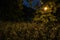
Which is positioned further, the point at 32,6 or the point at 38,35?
the point at 32,6

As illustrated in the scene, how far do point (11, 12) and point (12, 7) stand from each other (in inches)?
5.9

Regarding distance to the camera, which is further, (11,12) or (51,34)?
(11,12)

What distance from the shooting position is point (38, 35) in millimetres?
4285

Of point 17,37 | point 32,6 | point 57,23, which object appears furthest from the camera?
point 32,6

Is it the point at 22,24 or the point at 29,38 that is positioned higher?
the point at 22,24

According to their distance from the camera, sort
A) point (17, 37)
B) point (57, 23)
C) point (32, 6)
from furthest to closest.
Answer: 1. point (32, 6)
2. point (57, 23)
3. point (17, 37)

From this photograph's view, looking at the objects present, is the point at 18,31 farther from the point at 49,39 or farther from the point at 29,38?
the point at 49,39

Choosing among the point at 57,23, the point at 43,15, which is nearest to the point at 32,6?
the point at 43,15

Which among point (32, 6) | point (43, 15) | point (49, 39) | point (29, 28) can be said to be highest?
point (32, 6)

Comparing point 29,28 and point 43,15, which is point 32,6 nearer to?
point 43,15

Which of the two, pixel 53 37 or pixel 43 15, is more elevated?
pixel 43 15

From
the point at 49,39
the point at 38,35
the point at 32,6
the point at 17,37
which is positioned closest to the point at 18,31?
the point at 17,37

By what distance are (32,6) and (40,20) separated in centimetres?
64

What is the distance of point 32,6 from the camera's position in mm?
5055
